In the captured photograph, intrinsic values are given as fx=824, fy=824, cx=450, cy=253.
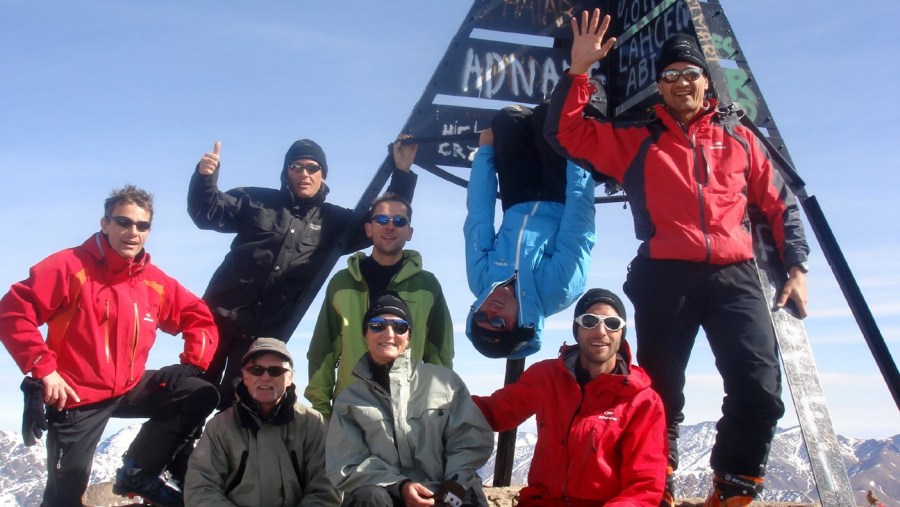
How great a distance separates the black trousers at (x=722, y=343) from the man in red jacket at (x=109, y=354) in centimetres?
310

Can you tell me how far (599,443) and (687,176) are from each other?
169 cm

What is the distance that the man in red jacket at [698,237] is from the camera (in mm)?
4719

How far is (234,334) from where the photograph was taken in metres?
6.43

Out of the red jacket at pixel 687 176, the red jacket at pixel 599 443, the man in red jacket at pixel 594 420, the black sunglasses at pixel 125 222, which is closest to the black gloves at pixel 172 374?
the black sunglasses at pixel 125 222

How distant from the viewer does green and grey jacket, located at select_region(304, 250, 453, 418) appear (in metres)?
5.88

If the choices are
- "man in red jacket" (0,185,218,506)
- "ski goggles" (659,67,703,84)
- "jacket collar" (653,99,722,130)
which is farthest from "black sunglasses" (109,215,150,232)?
"ski goggles" (659,67,703,84)

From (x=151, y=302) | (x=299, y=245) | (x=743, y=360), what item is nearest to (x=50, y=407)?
(x=151, y=302)

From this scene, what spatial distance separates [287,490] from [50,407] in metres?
1.67

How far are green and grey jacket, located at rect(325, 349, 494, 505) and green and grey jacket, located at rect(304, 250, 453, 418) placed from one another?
91 cm

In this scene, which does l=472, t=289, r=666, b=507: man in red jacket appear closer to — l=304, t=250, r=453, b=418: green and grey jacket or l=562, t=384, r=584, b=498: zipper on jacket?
l=562, t=384, r=584, b=498: zipper on jacket

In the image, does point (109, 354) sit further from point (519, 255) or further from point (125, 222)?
point (519, 255)

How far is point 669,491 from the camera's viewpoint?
5066mm

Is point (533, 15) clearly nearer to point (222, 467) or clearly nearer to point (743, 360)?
point (743, 360)

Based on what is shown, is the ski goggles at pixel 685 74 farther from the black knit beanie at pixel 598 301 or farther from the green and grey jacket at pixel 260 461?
the green and grey jacket at pixel 260 461
